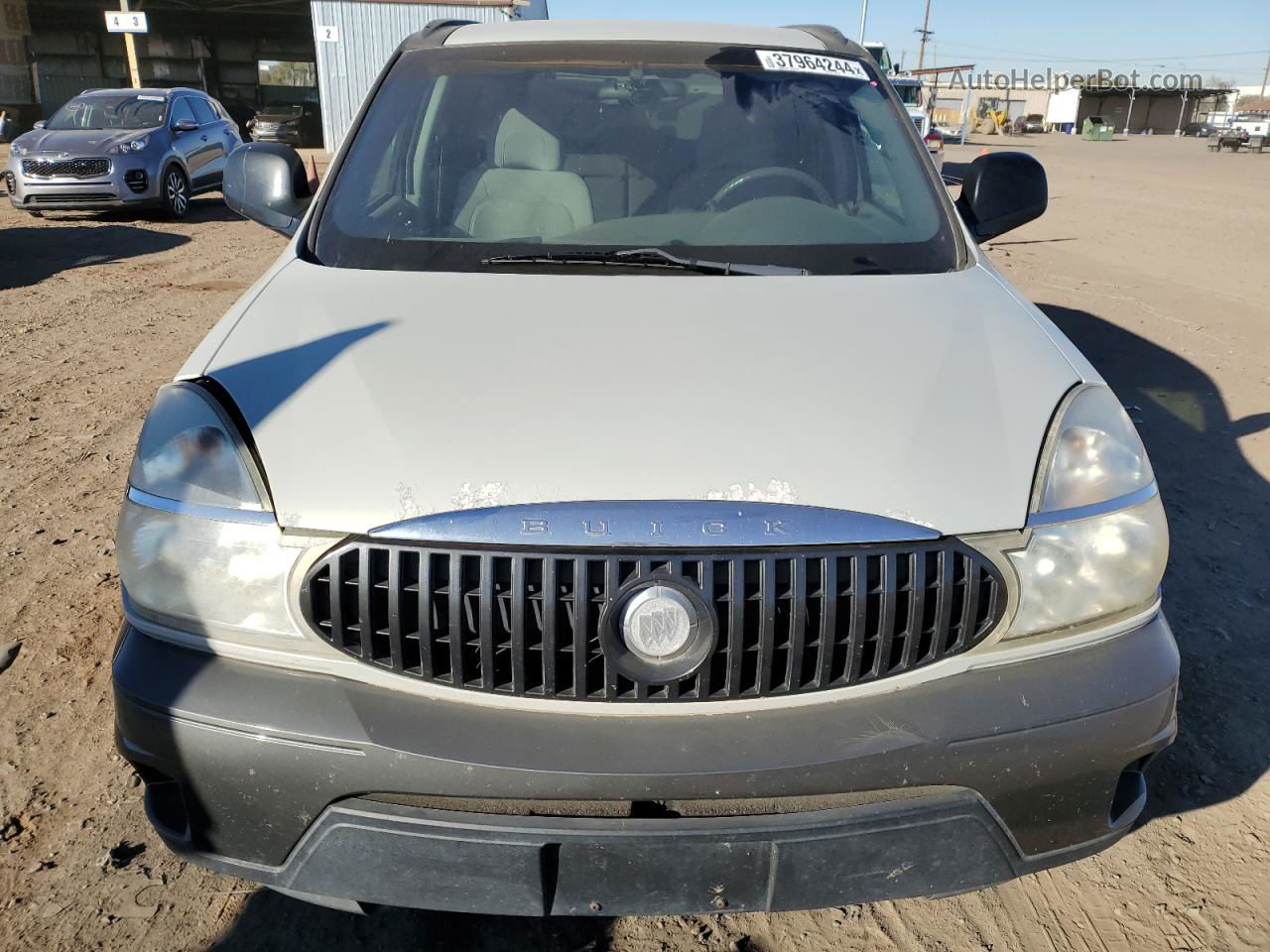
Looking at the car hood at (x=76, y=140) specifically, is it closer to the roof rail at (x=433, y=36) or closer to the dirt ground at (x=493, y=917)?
the dirt ground at (x=493, y=917)

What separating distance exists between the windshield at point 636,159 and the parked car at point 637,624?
745 millimetres

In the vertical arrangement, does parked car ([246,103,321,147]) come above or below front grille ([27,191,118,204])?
below

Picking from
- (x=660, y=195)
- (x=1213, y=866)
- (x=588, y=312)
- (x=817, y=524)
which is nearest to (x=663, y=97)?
(x=660, y=195)

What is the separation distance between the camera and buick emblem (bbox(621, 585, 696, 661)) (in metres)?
1.65

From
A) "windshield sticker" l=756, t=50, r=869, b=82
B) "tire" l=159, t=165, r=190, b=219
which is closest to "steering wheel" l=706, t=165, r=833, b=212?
"windshield sticker" l=756, t=50, r=869, b=82

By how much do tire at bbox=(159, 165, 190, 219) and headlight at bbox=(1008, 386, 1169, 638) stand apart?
13.3 metres

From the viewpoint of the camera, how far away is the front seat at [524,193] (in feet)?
9.02

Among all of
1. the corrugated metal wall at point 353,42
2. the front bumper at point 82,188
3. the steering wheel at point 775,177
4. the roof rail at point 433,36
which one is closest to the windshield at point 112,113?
the front bumper at point 82,188

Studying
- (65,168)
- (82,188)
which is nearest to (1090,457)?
(82,188)

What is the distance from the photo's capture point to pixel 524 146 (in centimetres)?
302

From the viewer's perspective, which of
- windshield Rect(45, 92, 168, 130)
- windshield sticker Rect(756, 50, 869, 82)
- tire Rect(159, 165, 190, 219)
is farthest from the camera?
windshield Rect(45, 92, 168, 130)

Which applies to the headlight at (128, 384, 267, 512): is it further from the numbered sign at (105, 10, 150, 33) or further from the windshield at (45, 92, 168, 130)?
the numbered sign at (105, 10, 150, 33)

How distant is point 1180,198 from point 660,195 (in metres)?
19.9

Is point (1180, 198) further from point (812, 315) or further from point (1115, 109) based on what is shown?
point (1115, 109)
